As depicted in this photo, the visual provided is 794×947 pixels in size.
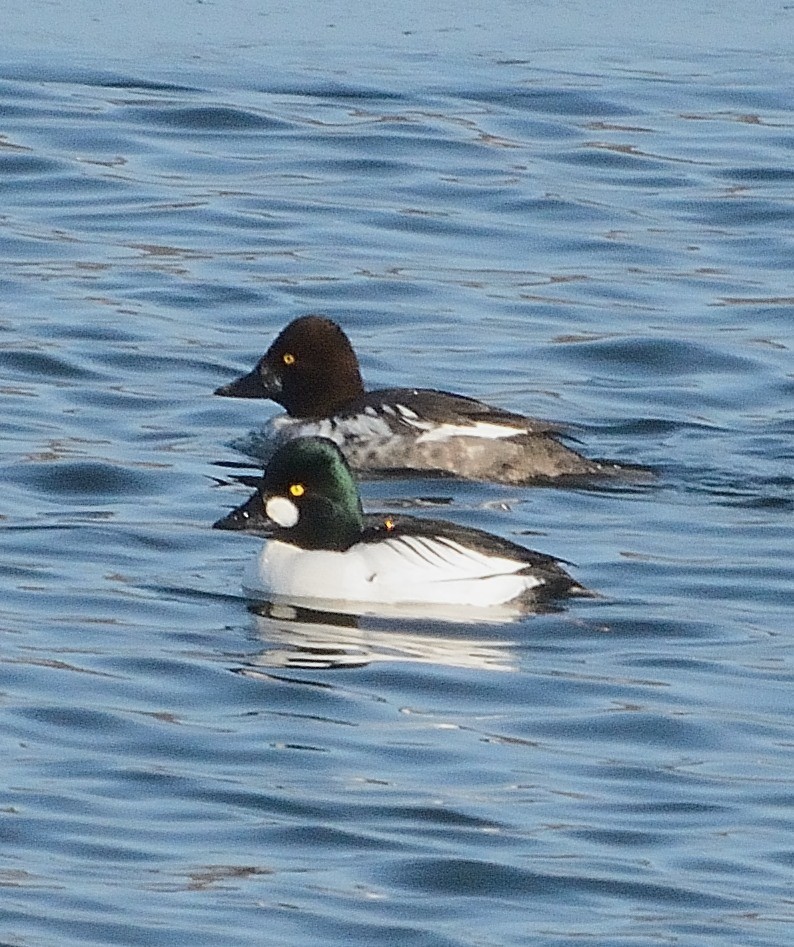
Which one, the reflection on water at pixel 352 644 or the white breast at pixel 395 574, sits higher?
the white breast at pixel 395 574

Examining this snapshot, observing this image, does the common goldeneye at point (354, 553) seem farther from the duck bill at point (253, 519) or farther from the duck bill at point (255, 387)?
the duck bill at point (255, 387)

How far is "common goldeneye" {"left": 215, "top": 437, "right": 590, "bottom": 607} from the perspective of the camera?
376 inches

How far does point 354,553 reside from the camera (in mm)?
9789

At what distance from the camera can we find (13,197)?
1728 centimetres

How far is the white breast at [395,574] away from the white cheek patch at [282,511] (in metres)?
0.12

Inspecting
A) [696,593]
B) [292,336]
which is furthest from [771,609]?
Result: [292,336]

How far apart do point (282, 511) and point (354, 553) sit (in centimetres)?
32

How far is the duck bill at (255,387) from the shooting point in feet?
41.3

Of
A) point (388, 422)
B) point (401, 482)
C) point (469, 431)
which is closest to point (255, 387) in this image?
point (388, 422)

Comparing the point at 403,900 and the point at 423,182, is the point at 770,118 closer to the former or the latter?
the point at 423,182

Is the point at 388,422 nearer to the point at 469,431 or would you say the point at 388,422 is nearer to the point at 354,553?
the point at 469,431

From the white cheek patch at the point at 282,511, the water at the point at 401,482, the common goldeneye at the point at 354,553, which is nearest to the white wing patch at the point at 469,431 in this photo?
the water at the point at 401,482

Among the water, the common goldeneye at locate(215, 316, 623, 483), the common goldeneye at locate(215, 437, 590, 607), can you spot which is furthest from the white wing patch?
the common goldeneye at locate(215, 437, 590, 607)

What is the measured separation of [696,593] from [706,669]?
3.52 feet
